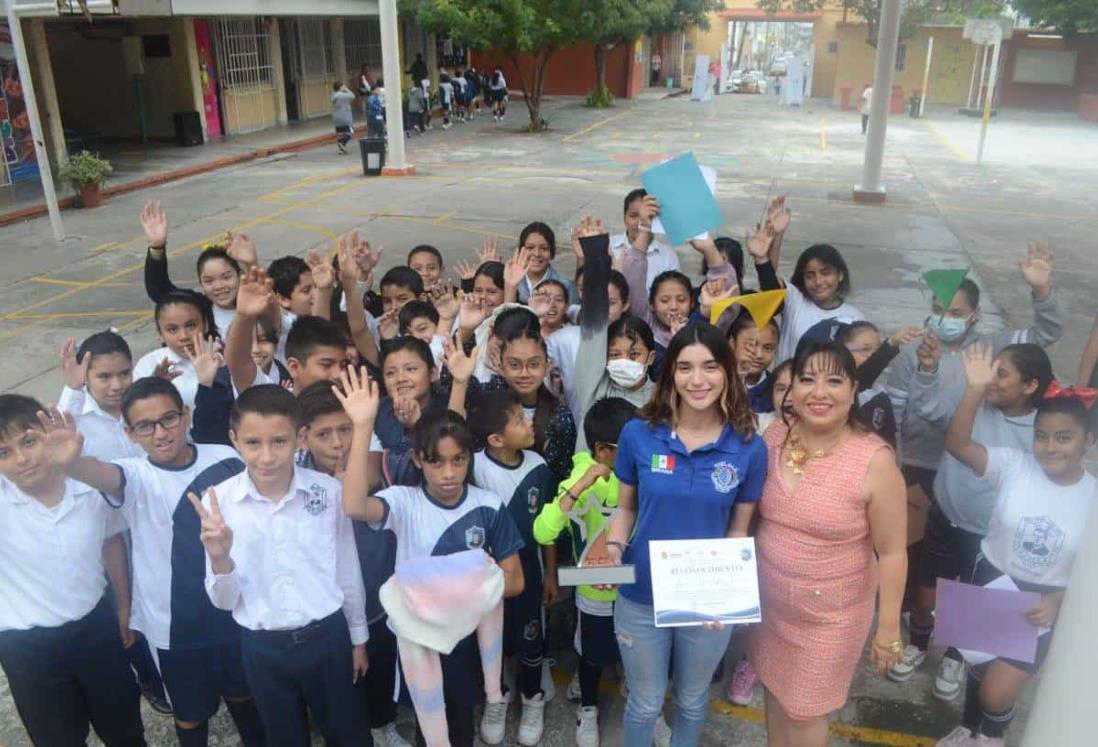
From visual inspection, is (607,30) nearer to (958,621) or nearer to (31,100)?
(31,100)

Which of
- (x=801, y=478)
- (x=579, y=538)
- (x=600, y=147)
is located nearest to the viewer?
(x=801, y=478)

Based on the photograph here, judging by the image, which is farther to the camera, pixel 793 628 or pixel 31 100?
pixel 31 100

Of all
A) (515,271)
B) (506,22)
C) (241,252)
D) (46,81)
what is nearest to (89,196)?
(46,81)

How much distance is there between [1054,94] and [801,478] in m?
37.2

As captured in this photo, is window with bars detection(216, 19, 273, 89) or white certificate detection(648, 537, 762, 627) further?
window with bars detection(216, 19, 273, 89)

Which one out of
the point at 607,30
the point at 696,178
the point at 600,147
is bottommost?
the point at 600,147

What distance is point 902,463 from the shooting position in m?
3.60

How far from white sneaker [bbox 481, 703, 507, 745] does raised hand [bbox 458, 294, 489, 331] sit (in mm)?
1591

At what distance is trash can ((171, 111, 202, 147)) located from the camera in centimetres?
1833

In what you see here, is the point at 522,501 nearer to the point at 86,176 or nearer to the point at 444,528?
the point at 444,528

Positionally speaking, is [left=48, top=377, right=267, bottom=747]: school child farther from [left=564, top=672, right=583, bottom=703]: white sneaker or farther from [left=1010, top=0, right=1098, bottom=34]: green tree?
[left=1010, top=0, right=1098, bottom=34]: green tree

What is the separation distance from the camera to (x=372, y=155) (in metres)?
15.5

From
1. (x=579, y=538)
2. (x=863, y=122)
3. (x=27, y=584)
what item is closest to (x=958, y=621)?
(x=579, y=538)

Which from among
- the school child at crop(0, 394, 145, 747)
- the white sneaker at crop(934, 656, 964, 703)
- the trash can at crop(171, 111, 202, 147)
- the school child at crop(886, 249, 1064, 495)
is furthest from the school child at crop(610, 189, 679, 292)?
the trash can at crop(171, 111, 202, 147)
